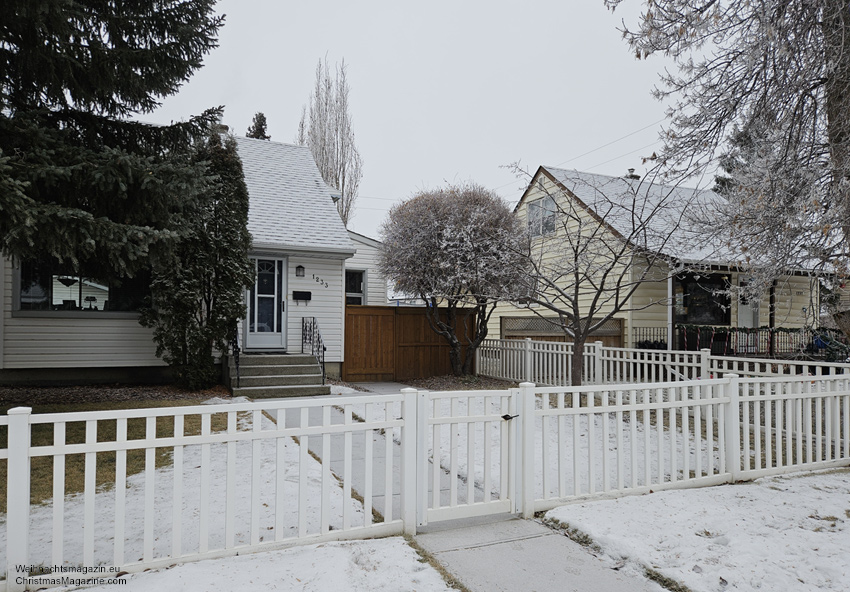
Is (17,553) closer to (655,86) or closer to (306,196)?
(655,86)

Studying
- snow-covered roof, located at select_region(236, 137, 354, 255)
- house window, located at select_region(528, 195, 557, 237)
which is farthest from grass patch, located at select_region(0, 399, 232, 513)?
house window, located at select_region(528, 195, 557, 237)

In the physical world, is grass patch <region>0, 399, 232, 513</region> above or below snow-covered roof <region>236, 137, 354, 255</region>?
below

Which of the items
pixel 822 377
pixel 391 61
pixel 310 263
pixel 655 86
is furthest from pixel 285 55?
pixel 822 377

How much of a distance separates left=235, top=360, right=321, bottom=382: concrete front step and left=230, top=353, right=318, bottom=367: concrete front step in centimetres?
9

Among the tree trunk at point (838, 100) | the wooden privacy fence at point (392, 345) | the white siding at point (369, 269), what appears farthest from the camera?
the white siding at point (369, 269)

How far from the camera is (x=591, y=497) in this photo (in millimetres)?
4188

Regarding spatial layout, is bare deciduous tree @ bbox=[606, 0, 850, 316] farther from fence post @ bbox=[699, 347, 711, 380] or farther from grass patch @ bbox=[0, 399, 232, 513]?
grass patch @ bbox=[0, 399, 232, 513]

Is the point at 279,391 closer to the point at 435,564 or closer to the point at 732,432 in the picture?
the point at 435,564

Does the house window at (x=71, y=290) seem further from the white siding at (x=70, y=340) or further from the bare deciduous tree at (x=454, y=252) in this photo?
the bare deciduous tree at (x=454, y=252)

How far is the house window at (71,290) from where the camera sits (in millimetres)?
10047

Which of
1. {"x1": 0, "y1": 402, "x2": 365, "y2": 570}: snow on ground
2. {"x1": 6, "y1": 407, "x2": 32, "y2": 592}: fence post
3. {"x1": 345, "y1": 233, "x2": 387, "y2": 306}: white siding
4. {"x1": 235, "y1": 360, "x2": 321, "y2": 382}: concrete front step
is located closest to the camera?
{"x1": 6, "y1": 407, "x2": 32, "y2": 592}: fence post

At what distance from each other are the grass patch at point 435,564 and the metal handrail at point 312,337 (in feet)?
27.0

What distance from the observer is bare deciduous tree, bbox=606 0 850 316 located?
543 centimetres

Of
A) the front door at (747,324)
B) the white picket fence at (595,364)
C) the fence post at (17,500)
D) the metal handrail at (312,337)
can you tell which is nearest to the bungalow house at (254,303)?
the metal handrail at (312,337)
